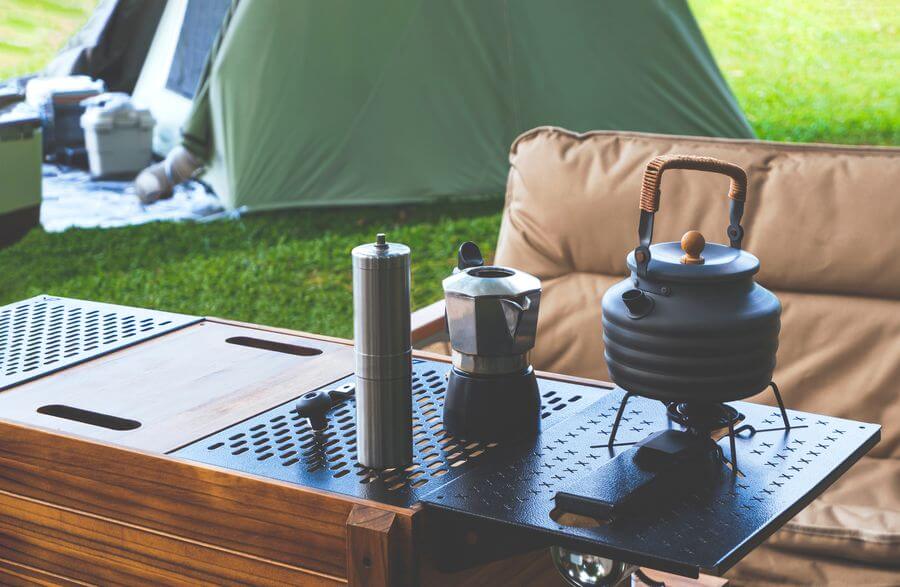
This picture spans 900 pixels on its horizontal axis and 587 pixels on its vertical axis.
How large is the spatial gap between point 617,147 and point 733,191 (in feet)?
3.12

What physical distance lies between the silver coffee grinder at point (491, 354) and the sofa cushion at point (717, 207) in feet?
2.76

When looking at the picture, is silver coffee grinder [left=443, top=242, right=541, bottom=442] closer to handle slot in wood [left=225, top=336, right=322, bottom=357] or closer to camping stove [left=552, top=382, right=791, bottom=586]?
camping stove [left=552, top=382, right=791, bottom=586]

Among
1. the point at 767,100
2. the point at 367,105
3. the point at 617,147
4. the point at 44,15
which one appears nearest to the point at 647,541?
the point at 617,147

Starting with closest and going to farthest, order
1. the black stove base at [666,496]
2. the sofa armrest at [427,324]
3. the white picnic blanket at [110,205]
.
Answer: the black stove base at [666,496], the sofa armrest at [427,324], the white picnic blanket at [110,205]

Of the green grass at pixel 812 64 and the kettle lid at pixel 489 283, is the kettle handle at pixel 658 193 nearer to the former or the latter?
the kettle lid at pixel 489 283

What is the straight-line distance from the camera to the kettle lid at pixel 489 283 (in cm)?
132

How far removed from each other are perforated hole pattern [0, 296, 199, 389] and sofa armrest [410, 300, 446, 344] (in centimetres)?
44

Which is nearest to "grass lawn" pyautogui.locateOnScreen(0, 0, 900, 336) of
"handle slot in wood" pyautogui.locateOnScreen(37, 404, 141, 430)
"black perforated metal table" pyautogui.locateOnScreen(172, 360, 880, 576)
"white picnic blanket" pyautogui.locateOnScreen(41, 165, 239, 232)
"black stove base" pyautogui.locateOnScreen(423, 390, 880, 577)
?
"white picnic blanket" pyautogui.locateOnScreen(41, 165, 239, 232)

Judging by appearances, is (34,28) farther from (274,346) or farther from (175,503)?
(175,503)

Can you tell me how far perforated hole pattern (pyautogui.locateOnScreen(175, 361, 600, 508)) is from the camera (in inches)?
50.5

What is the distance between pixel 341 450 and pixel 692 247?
501 mm

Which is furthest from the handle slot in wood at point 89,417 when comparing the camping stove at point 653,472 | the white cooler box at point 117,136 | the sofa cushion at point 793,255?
the white cooler box at point 117,136

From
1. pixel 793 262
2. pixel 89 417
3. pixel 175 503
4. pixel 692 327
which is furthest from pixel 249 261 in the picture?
pixel 692 327

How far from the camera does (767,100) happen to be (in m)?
9.68
